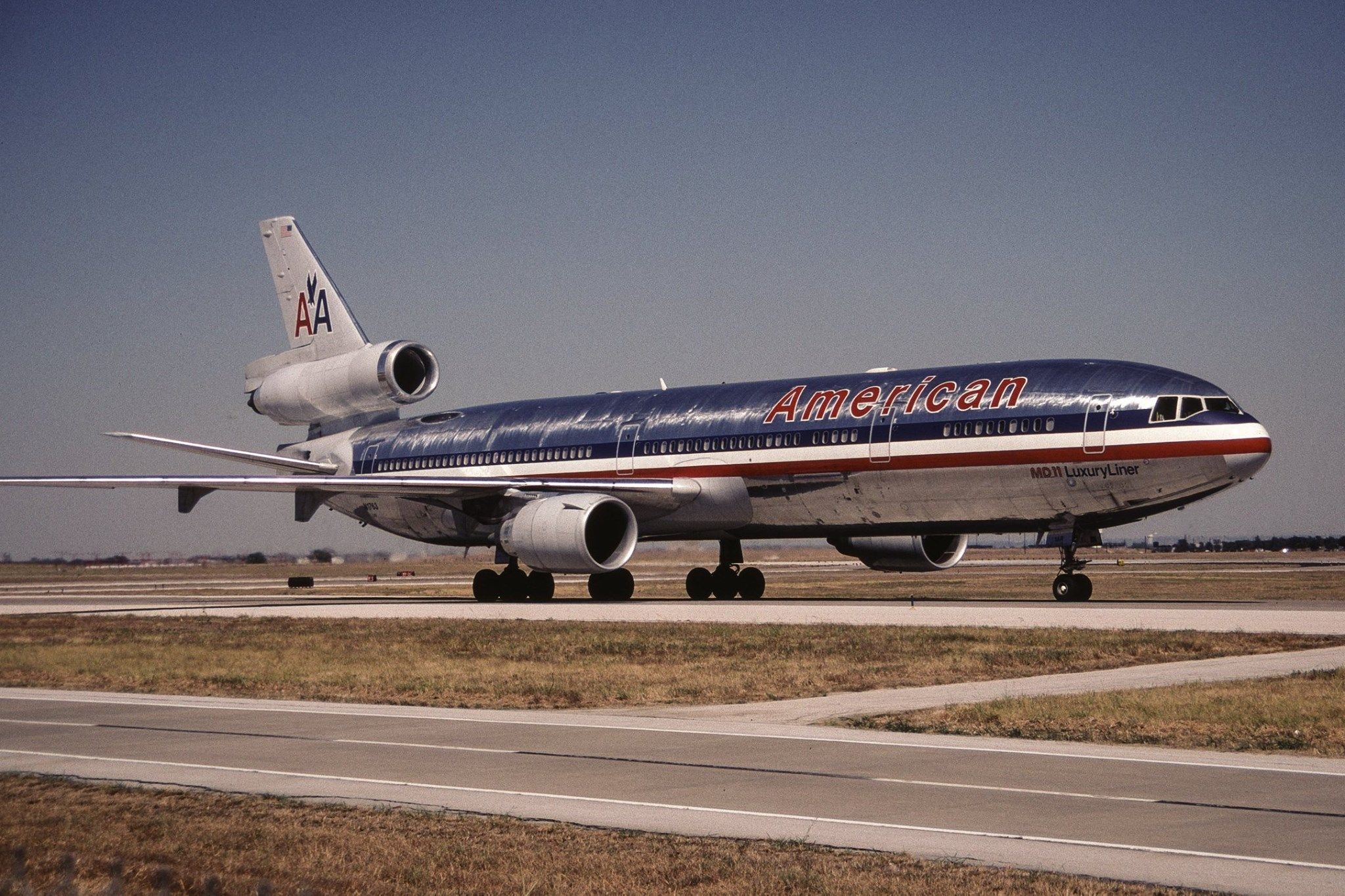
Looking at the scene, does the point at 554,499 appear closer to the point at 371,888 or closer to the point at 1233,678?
the point at 1233,678

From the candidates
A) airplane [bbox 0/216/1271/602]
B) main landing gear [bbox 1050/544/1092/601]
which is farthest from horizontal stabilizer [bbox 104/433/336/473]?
main landing gear [bbox 1050/544/1092/601]

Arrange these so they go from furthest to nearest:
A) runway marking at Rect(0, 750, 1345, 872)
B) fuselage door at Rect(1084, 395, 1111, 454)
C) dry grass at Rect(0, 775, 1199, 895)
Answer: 1. fuselage door at Rect(1084, 395, 1111, 454)
2. runway marking at Rect(0, 750, 1345, 872)
3. dry grass at Rect(0, 775, 1199, 895)

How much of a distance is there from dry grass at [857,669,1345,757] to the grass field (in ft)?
70.3

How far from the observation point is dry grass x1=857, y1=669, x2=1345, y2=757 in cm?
1315

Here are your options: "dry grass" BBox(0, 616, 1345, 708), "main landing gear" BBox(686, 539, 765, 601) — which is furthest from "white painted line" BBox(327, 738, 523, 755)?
"main landing gear" BBox(686, 539, 765, 601)

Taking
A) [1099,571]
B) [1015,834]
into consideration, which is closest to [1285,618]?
[1015,834]

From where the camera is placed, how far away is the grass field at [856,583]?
42438 millimetres

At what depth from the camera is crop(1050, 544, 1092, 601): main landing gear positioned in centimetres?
3319

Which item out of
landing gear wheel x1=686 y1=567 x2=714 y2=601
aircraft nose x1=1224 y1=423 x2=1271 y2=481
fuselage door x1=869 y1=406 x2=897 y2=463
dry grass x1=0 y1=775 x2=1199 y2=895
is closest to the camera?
dry grass x1=0 y1=775 x2=1199 y2=895

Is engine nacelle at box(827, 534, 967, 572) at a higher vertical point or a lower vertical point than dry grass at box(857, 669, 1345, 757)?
higher

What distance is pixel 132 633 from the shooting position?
28.0 m

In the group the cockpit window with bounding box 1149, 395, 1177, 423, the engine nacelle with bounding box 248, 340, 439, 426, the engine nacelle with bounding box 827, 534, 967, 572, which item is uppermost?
the engine nacelle with bounding box 248, 340, 439, 426

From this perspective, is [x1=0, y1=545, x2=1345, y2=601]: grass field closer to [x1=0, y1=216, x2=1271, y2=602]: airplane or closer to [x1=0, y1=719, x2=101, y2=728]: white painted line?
[x1=0, y1=216, x2=1271, y2=602]: airplane

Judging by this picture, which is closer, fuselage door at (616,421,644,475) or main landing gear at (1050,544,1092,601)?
main landing gear at (1050,544,1092,601)
